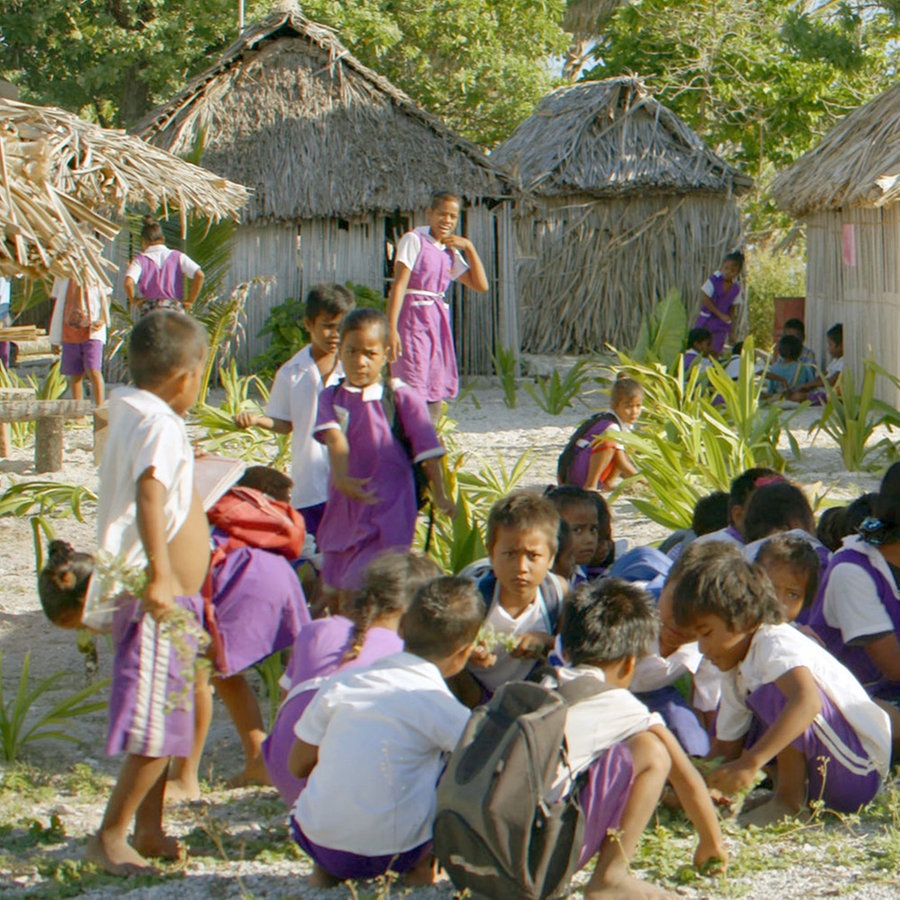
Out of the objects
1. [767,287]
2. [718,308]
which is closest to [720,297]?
[718,308]

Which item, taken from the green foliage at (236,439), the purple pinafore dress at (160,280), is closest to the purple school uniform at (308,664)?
the green foliage at (236,439)

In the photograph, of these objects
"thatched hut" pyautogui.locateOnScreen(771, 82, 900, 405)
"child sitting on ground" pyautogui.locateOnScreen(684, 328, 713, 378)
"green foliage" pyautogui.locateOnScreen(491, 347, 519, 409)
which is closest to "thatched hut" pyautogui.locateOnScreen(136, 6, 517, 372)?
"green foliage" pyautogui.locateOnScreen(491, 347, 519, 409)

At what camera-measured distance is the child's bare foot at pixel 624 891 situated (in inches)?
127

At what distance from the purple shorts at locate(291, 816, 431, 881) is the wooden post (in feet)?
20.0

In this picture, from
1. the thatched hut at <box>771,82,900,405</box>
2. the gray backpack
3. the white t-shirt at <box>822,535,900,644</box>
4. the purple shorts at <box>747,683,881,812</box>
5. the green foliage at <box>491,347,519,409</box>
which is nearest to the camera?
the gray backpack

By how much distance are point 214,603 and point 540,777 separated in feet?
4.30

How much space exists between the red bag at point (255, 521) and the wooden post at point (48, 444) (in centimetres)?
512

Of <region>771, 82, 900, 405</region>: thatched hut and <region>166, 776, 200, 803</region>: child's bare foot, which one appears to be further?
<region>771, 82, 900, 405</region>: thatched hut

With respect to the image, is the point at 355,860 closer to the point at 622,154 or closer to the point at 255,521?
the point at 255,521

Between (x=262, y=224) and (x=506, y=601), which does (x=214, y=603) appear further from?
(x=262, y=224)

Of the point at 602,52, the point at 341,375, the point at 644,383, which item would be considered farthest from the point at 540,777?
the point at 602,52

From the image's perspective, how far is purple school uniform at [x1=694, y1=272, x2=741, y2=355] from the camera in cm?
1298

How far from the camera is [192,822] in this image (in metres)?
3.89

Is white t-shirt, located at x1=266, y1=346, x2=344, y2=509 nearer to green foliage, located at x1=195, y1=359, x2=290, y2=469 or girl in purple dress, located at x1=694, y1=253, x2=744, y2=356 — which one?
green foliage, located at x1=195, y1=359, x2=290, y2=469
